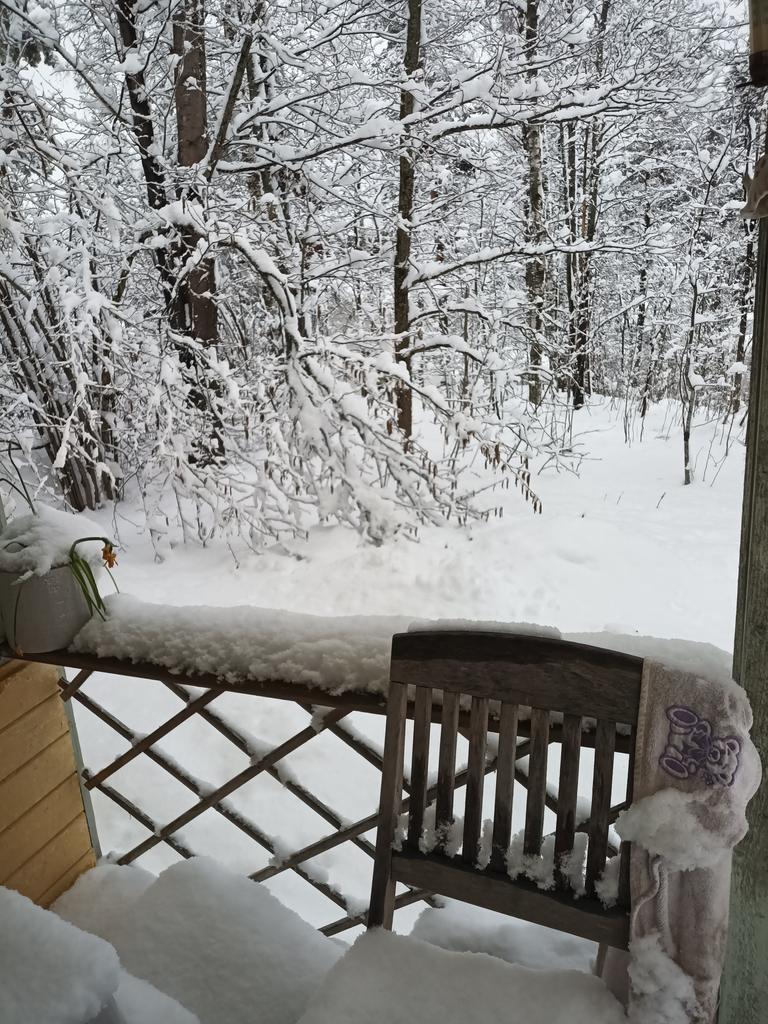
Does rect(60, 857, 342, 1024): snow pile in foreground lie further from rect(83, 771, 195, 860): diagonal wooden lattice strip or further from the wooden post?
the wooden post

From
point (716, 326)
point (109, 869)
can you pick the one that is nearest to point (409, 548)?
point (109, 869)

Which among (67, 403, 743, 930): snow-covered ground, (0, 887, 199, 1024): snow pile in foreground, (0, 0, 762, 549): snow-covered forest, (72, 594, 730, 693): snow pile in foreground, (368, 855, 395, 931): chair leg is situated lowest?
(67, 403, 743, 930): snow-covered ground

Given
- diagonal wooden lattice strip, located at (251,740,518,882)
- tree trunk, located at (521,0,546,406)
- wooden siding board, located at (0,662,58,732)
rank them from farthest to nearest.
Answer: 1. tree trunk, located at (521,0,546,406)
2. wooden siding board, located at (0,662,58,732)
3. diagonal wooden lattice strip, located at (251,740,518,882)

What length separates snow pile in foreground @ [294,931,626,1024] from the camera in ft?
2.74

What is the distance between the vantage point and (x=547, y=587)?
10.8 feet

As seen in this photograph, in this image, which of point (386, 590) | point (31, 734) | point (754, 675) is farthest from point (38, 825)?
point (386, 590)

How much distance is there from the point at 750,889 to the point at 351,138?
11.3ft

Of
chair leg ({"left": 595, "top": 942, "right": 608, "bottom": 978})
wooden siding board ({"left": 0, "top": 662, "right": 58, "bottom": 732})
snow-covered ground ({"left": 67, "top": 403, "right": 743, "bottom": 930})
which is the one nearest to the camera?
chair leg ({"left": 595, "top": 942, "right": 608, "bottom": 978})

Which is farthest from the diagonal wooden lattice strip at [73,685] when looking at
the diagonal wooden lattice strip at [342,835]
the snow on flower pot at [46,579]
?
the diagonal wooden lattice strip at [342,835]

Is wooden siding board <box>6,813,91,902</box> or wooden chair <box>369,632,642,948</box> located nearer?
wooden chair <box>369,632,642,948</box>

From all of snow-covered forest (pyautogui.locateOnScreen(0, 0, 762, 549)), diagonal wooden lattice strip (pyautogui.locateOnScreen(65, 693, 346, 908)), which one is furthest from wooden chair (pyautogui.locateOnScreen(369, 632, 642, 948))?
snow-covered forest (pyautogui.locateOnScreen(0, 0, 762, 549))

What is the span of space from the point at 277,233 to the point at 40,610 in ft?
10.7

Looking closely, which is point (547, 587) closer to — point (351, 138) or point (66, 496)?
point (351, 138)

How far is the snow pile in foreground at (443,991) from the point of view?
83 centimetres
